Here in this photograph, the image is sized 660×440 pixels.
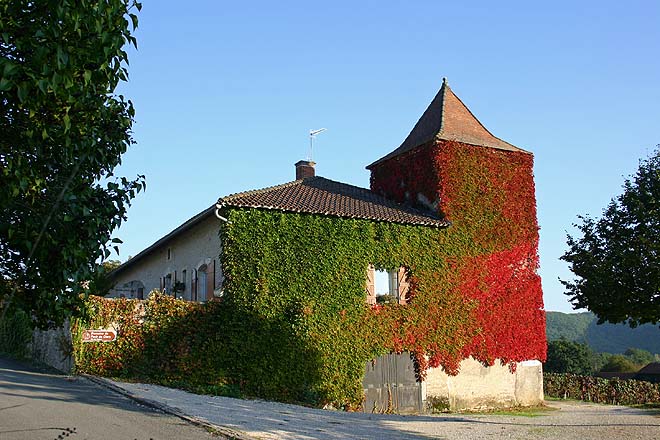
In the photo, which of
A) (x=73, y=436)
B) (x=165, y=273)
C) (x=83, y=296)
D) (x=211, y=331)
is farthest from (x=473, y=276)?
(x=83, y=296)

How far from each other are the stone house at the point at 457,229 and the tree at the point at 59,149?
14.0m

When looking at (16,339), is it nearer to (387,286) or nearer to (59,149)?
(387,286)

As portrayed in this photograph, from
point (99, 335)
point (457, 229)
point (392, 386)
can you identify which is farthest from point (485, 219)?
point (99, 335)

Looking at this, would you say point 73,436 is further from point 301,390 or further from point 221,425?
point 301,390

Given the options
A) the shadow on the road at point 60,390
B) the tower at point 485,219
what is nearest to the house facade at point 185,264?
the shadow on the road at point 60,390

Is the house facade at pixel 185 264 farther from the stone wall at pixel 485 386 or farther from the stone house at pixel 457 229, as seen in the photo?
the stone wall at pixel 485 386

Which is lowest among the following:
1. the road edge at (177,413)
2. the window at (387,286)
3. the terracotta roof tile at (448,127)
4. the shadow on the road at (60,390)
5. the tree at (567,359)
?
the tree at (567,359)

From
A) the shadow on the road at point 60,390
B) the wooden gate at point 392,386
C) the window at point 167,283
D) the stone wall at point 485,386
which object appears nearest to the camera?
the shadow on the road at point 60,390

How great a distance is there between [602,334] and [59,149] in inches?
5238

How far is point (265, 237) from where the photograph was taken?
60.2 ft

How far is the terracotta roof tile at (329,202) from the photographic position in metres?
18.7

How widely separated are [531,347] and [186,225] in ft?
41.9

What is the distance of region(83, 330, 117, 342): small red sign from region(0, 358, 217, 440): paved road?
2075 mm

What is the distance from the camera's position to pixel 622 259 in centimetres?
2409
